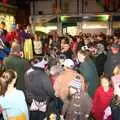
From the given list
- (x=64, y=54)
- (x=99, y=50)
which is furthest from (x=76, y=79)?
(x=99, y=50)

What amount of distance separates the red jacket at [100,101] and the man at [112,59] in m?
2.56

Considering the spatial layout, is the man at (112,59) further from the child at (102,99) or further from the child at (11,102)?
the child at (11,102)

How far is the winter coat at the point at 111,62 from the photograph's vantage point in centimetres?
1033

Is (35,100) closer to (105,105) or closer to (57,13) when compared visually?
(105,105)

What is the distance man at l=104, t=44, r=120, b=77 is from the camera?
10320 mm

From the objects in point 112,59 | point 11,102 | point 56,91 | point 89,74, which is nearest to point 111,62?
point 112,59

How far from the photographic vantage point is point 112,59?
10391 mm

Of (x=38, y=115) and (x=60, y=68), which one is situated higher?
(x=60, y=68)

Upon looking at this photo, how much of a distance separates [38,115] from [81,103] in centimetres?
128

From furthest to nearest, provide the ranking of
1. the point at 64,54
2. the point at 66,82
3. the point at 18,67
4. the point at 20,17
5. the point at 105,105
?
the point at 20,17, the point at 64,54, the point at 18,67, the point at 105,105, the point at 66,82

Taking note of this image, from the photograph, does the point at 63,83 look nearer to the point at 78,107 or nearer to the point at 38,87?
the point at 38,87

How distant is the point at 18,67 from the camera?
8406 mm

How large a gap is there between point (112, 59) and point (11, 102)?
4972mm

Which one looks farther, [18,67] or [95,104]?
[18,67]
